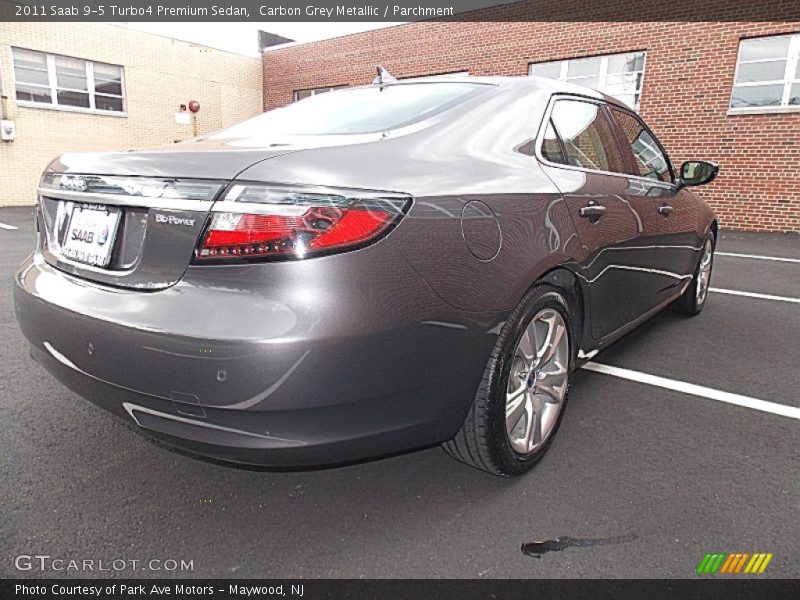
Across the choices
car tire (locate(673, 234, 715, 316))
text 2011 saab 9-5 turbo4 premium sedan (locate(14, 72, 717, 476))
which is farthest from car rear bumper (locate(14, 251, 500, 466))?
car tire (locate(673, 234, 715, 316))

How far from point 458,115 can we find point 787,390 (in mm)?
2489

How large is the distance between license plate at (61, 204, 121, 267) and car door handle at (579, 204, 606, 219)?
1751mm

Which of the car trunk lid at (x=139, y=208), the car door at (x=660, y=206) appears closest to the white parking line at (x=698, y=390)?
the car door at (x=660, y=206)

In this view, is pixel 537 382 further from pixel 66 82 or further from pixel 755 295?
pixel 66 82

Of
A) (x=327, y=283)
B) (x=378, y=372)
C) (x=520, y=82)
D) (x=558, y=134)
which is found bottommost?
(x=378, y=372)

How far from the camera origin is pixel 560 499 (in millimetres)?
2045

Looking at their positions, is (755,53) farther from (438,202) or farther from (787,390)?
(438,202)

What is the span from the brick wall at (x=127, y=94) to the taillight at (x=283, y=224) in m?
15.5

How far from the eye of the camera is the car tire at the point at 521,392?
75.5 inches

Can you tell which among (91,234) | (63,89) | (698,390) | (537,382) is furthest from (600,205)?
(63,89)

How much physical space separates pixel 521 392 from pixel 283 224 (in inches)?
46.5

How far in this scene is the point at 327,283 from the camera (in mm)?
1460

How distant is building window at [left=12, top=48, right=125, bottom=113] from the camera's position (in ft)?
46.4
